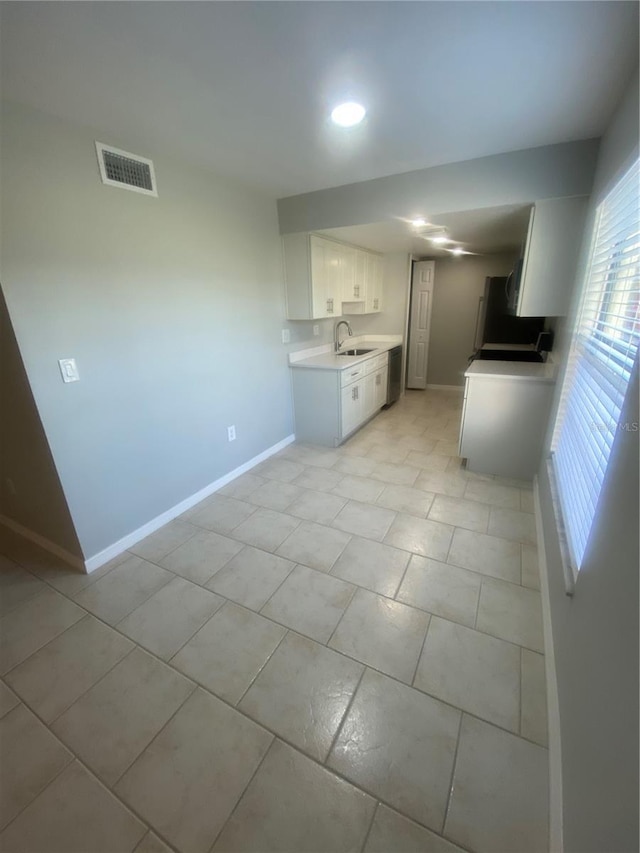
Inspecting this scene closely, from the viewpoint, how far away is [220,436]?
2.95 m

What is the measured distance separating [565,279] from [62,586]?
3.84 meters

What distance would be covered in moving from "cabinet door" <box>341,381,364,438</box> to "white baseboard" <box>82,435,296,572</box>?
879 mm

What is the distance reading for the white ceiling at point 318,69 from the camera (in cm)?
117

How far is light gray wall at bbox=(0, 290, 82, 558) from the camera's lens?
177 cm

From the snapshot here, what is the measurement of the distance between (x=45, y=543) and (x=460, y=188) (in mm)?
3811

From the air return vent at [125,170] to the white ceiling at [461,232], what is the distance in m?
1.57

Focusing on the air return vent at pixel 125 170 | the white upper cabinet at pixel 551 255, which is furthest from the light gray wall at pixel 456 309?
the air return vent at pixel 125 170

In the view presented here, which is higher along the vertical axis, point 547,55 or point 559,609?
point 547,55

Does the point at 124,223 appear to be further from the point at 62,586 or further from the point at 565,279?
the point at 565,279

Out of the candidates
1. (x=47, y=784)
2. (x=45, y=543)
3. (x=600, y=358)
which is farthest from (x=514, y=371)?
(x=45, y=543)

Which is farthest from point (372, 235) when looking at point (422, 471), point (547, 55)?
point (422, 471)

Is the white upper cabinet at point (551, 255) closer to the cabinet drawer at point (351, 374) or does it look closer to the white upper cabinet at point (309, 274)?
the cabinet drawer at point (351, 374)

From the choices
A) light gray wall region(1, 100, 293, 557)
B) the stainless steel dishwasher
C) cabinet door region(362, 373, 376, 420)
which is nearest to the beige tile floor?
light gray wall region(1, 100, 293, 557)

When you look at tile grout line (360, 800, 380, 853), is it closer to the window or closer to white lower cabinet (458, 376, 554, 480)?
the window
